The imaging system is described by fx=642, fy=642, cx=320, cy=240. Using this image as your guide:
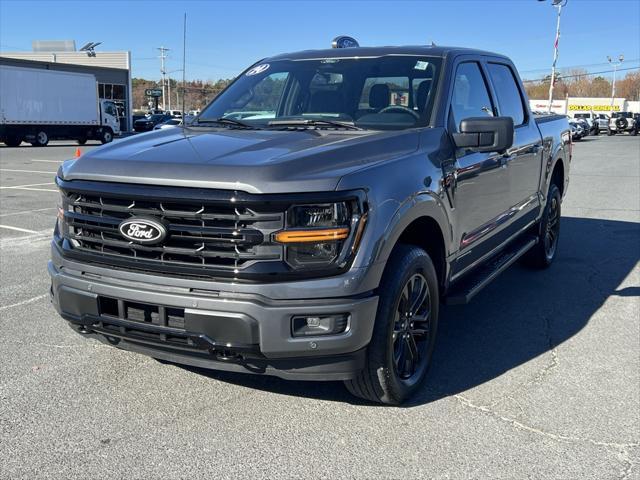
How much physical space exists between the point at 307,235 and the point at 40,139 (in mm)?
33029

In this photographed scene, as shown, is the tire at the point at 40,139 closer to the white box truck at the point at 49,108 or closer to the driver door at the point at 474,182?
the white box truck at the point at 49,108

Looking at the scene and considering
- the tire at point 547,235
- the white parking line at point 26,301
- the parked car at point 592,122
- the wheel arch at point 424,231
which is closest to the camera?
the wheel arch at point 424,231

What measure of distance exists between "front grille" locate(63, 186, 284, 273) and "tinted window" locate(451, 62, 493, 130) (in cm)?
189

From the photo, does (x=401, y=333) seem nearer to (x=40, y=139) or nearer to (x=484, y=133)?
(x=484, y=133)

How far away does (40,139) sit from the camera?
106 ft

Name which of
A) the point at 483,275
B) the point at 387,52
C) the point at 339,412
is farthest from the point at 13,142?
the point at 339,412

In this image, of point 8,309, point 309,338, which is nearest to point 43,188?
point 8,309

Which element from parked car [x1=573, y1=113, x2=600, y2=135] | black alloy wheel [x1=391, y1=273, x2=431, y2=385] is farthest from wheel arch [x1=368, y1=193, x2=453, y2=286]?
parked car [x1=573, y1=113, x2=600, y2=135]

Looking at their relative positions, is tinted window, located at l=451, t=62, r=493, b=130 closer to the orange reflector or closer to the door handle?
the door handle

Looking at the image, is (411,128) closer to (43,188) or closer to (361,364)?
(361,364)

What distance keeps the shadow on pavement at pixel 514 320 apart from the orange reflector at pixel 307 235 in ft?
3.76

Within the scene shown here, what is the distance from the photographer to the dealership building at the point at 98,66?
44.6m

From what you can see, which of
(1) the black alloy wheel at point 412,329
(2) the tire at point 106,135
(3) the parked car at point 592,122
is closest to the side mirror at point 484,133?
(1) the black alloy wheel at point 412,329

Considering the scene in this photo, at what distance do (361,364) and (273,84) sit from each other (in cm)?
250
